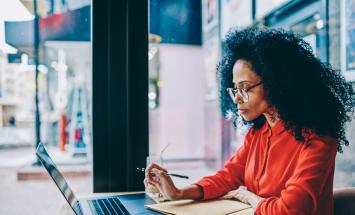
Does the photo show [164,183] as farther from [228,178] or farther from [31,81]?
[31,81]

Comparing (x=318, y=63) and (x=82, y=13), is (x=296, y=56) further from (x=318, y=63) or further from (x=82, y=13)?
(x=82, y=13)

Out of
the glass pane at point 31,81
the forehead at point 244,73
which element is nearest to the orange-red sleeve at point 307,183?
the forehead at point 244,73

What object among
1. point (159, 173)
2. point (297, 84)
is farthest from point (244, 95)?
point (159, 173)

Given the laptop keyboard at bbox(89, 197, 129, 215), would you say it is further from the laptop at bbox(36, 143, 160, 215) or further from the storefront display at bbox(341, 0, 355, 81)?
the storefront display at bbox(341, 0, 355, 81)

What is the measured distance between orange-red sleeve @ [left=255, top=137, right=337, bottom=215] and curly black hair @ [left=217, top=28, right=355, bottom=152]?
0.26ft

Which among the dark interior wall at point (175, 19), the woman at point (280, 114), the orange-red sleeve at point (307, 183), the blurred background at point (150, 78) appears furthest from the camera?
the dark interior wall at point (175, 19)

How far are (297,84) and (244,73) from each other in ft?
0.62

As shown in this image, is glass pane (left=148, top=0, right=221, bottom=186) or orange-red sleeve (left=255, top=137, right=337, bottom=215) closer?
orange-red sleeve (left=255, top=137, right=337, bottom=215)

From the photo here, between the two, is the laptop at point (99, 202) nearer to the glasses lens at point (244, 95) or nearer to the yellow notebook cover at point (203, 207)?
the yellow notebook cover at point (203, 207)

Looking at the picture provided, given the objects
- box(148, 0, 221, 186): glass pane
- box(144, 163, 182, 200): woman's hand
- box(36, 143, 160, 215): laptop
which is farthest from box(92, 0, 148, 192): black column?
box(148, 0, 221, 186): glass pane

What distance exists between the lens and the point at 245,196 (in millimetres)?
1213

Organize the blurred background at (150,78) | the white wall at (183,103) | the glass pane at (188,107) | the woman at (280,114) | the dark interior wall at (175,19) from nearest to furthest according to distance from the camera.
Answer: the woman at (280,114), the blurred background at (150,78), the dark interior wall at (175,19), the glass pane at (188,107), the white wall at (183,103)

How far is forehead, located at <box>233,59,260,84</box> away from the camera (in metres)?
1.22

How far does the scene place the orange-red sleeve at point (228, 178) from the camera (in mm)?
1281
